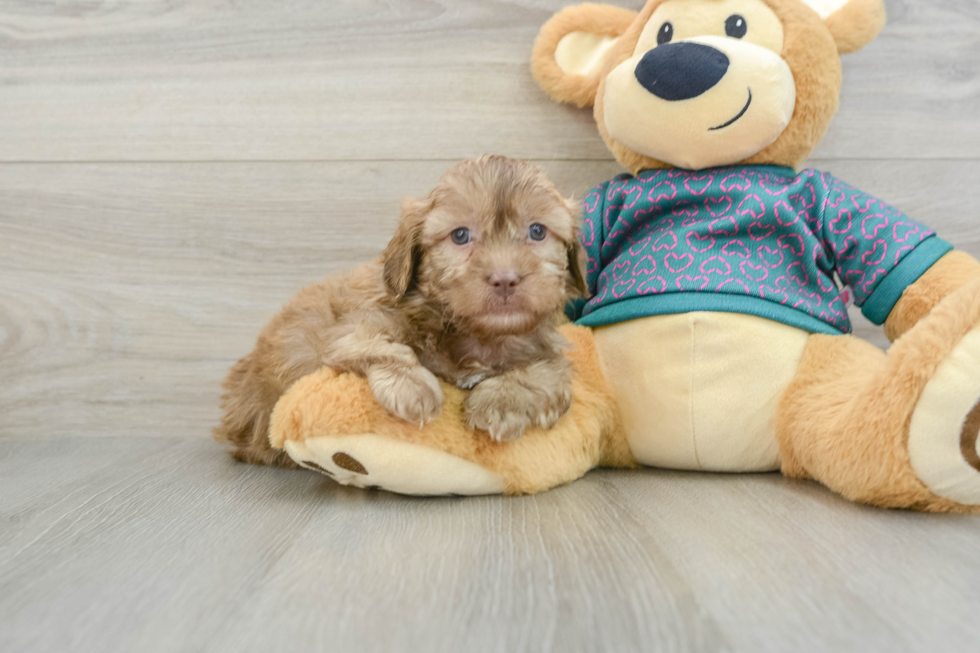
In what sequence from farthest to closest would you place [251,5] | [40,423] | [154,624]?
1. [40,423]
2. [251,5]
3. [154,624]

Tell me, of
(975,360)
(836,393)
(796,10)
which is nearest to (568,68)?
(796,10)

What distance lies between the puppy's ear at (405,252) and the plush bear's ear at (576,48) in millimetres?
628

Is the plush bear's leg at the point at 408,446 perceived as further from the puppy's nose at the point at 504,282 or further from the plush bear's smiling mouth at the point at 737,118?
the plush bear's smiling mouth at the point at 737,118

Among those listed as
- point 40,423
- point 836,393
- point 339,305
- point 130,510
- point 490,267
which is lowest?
point 40,423

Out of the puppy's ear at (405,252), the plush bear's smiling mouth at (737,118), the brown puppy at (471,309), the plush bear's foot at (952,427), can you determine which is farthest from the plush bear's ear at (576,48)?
the plush bear's foot at (952,427)

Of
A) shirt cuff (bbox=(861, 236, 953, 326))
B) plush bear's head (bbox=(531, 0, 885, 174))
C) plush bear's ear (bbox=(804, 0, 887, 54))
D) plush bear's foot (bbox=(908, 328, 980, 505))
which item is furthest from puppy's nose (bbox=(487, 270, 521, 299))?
plush bear's ear (bbox=(804, 0, 887, 54))

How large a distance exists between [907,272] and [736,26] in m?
0.65

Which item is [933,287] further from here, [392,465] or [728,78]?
[392,465]

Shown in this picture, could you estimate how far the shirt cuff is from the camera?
140cm

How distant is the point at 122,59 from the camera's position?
1922 millimetres

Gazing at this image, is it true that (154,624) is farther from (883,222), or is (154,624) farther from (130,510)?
(883,222)

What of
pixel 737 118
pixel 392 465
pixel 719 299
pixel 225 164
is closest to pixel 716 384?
pixel 719 299

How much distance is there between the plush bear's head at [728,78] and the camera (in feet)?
4.63

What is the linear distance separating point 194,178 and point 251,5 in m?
0.51
